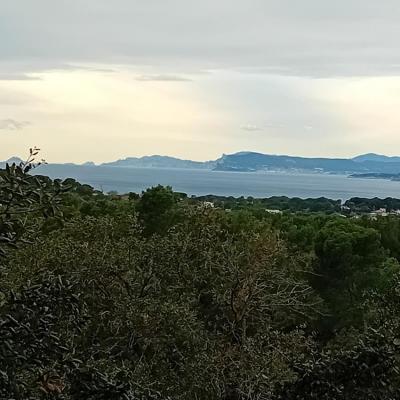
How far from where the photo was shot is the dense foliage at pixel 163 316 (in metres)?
2.94

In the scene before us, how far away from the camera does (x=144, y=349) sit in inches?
337

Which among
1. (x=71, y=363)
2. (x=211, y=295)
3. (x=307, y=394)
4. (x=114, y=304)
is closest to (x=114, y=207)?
(x=211, y=295)

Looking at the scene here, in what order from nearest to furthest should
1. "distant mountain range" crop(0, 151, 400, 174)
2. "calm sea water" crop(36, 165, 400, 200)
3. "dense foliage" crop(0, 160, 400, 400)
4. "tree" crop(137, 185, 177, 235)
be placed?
"dense foliage" crop(0, 160, 400, 400)
"tree" crop(137, 185, 177, 235)
"calm sea water" crop(36, 165, 400, 200)
"distant mountain range" crop(0, 151, 400, 174)

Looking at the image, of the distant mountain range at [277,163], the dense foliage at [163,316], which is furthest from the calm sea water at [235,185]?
the dense foliage at [163,316]

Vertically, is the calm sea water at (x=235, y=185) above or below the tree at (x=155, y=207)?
below

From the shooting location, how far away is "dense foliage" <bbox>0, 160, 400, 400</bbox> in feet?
9.63

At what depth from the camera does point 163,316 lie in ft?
27.8

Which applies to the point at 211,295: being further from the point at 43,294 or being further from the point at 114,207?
the point at 43,294

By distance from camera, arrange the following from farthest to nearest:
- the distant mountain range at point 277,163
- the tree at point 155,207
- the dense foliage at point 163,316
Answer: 1. the distant mountain range at point 277,163
2. the tree at point 155,207
3. the dense foliage at point 163,316

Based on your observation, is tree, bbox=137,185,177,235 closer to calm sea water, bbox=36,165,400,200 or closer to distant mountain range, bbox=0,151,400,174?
calm sea water, bbox=36,165,400,200

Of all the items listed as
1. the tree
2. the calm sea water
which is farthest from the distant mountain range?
the tree

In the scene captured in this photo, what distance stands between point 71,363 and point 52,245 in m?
6.29

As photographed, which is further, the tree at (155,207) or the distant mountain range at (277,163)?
the distant mountain range at (277,163)

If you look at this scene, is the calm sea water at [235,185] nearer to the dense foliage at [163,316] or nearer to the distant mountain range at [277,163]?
the distant mountain range at [277,163]
